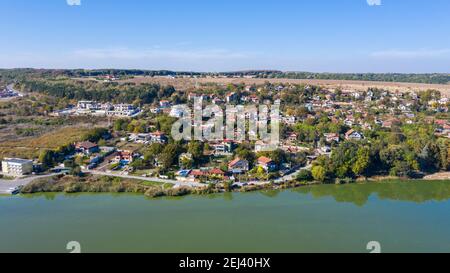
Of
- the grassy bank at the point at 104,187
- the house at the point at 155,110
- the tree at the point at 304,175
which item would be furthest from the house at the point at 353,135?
the house at the point at 155,110

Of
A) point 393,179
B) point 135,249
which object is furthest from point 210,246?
point 393,179

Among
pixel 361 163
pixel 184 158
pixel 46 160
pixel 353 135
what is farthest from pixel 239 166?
pixel 353 135

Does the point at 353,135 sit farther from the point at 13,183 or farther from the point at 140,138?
the point at 13,183

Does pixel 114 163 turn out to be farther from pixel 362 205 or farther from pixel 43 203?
pixel 362 205

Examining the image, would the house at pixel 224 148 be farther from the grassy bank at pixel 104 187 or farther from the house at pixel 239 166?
the grassy bank at pixel 104 187

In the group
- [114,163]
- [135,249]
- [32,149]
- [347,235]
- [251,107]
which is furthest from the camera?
[251,107]

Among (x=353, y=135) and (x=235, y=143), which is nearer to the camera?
(x=235, y=143)
